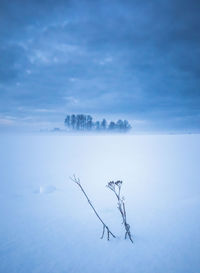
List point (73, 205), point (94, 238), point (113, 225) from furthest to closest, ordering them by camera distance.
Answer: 1. point (73, 205)
2. point (113, 225)
3. point (94, 238)

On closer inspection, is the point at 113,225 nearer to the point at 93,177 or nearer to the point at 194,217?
the point at 194,217

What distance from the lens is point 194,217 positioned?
9.16 feet

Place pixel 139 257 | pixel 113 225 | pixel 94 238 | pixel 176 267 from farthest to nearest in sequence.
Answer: pixel 113 225, pixel 94 238, pixel 139 257, pixel 176 267

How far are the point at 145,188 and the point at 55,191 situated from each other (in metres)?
2.58

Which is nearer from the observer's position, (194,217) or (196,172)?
(194,217)

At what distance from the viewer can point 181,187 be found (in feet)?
15.0

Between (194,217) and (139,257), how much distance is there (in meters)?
1.46

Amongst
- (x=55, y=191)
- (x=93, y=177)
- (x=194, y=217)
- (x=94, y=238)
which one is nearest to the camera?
(x=94, y=238)

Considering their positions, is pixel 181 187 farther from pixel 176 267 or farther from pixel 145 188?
pixel 176 267

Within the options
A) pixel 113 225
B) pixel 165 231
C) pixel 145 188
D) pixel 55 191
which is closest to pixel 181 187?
pixel 145 188

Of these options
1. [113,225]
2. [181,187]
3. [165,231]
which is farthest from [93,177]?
[165,231]

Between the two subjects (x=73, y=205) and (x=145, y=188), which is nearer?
(x=73, y=205)

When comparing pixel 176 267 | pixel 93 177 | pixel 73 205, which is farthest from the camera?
pixel 93 177

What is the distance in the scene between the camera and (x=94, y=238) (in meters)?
2.32
